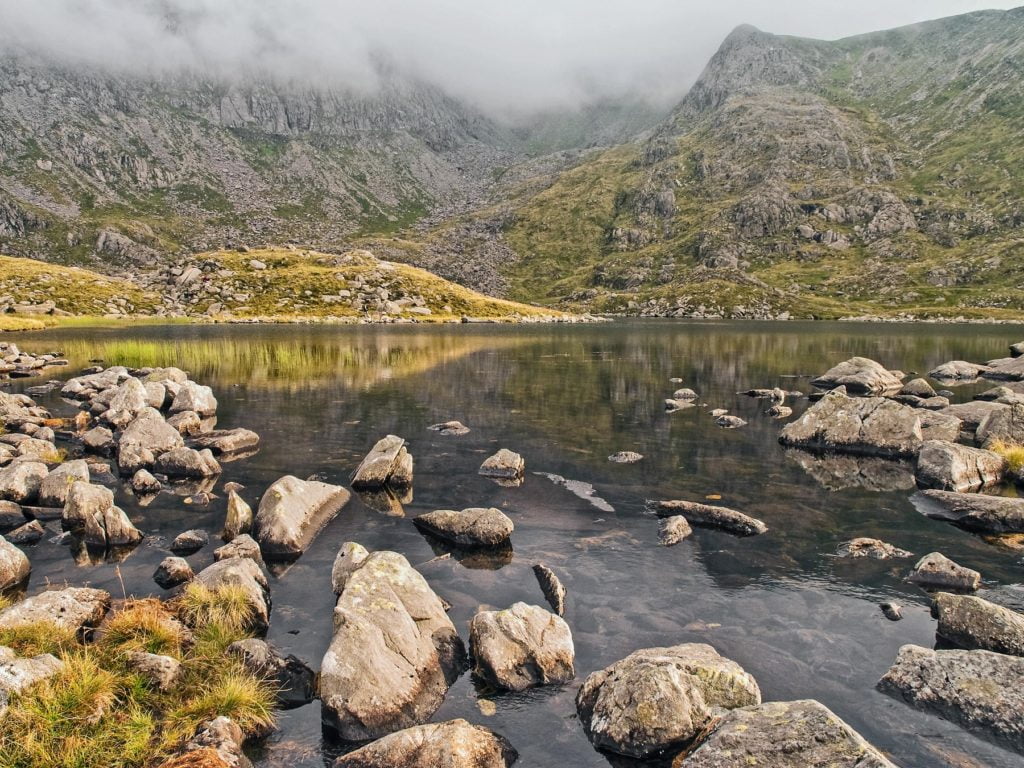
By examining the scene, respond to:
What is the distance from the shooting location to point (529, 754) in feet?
38.9

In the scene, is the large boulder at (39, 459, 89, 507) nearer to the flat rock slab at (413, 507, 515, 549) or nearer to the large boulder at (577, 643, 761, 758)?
the flat rock slab at (413, 507, 515, 549)

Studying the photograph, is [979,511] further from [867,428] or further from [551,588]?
[551,588]

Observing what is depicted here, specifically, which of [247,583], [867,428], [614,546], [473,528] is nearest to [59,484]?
[247,583]

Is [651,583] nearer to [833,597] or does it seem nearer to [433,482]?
[833,597]

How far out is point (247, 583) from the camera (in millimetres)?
16828

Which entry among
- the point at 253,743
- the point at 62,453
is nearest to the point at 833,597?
the point at 253,743

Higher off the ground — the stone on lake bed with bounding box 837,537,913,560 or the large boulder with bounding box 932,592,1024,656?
the large boulder with bounding box 932,592,1024,656

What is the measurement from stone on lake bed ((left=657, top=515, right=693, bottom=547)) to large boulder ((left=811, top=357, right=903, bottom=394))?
47.1 meters

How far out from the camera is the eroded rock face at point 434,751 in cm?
1070

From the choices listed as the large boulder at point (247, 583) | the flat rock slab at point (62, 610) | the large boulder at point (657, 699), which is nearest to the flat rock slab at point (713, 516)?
the large boulder at point (657, 699)

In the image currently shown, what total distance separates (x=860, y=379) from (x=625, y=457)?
40360 mm

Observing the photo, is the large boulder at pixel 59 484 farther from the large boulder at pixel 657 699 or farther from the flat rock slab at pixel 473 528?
the large boulder at pixel 657 699

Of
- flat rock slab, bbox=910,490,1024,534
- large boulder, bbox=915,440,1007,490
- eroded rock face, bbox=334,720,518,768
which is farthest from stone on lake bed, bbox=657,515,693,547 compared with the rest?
large boulder, bbox=915,440,1007,490

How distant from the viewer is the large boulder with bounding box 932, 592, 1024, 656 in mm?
14821
